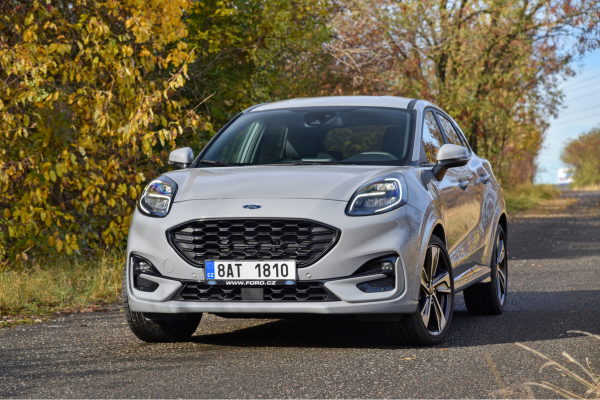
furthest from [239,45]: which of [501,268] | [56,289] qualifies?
[501,268]

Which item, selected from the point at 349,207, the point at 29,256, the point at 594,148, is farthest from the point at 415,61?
the point at 594,148

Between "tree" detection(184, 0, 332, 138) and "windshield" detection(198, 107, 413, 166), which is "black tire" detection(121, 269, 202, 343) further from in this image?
"tree" detection(184, 0, 332, 138)

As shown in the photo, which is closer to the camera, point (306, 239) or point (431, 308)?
point (306, 239)

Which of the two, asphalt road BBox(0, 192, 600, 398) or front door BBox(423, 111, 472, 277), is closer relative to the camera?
asphalt road BBox(0, 192, 600, 398)

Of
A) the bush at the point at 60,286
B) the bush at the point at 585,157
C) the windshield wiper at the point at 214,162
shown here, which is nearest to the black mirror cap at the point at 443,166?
the windshield wiper at the point at 214,162

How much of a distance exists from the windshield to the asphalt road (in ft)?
4.14

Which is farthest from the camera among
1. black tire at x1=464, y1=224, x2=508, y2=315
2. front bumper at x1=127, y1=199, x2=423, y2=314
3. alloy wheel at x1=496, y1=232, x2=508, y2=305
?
alloy wheel at x1=496, y1=232, x2=508, y2=305

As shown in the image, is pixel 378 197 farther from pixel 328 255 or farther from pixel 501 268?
pixel 501 268

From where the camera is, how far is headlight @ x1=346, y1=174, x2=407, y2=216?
4809mm

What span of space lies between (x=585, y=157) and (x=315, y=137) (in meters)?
92.2

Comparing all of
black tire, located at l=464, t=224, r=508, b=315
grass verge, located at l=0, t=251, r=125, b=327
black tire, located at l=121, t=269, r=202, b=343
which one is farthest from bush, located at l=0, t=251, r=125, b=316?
black tire, located at l=464, t=224, r=508, b=315

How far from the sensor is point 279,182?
→ 198 inches

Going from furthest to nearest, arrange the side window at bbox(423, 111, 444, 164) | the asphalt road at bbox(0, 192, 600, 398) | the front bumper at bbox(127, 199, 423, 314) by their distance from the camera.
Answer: the side window at bbox(423, 111, 444, 164), the front bumper at bbox(127, 199, 423, 314), the asphalt road at bbox(0, 192, 600, 398)

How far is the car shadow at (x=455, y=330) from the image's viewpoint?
5469mm
